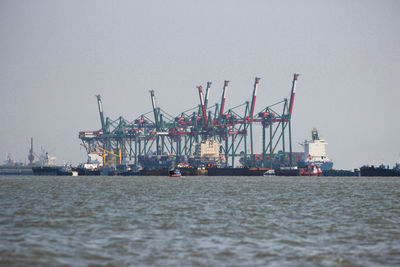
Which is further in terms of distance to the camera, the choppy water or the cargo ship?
the cargo ship

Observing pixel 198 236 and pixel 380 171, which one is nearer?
pixel 198 236

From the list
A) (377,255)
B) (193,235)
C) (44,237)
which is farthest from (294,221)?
(44,237)

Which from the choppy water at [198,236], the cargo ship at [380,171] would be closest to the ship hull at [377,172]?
the cargo ship at [380,171]

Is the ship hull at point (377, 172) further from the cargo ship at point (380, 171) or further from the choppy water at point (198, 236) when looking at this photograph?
the choppy water at point (198, 236)

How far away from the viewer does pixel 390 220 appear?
3941cm

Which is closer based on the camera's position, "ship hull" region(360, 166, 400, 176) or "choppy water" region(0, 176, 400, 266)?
"choppy water" region(0, 176, 400, 266)

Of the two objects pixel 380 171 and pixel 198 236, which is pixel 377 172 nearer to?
pixel 380 171

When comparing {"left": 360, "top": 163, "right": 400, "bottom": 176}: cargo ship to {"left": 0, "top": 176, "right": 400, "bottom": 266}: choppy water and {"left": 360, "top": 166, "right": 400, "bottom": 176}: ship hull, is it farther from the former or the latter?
{"left": 0, "top": 176, "right": 400, "bottom": 266}: choppy water

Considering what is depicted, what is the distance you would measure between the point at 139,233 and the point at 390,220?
1768 centimetres

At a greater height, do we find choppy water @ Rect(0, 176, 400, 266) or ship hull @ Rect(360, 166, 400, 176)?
ship hull @ Rect(360, 166, 400, 176)

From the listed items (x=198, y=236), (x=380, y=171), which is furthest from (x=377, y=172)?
(x=198, y=236)

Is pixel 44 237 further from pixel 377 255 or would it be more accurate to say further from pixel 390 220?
pixel 390 220

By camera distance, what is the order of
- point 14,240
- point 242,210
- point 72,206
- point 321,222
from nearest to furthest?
point 14,240
point 321,222
point 242,210
point 72,206

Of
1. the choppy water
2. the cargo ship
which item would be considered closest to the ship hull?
the cargo ship
